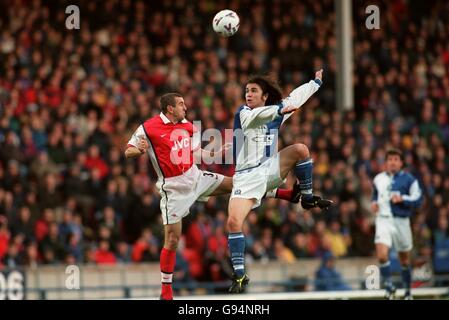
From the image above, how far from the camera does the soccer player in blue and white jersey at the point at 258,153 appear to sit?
42.1 feet

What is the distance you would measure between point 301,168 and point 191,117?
859cm

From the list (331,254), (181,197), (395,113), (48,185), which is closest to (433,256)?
(331,254)

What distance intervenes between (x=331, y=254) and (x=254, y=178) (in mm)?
8082

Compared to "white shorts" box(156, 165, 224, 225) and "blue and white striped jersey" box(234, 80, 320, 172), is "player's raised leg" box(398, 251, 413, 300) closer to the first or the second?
"blue and white striped jersey" box(234, 80, 320, 172)

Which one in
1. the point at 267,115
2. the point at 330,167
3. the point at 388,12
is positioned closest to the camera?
the point at 267,115

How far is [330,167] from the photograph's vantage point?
22844 mm

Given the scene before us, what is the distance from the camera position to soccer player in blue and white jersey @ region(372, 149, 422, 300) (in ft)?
53.1

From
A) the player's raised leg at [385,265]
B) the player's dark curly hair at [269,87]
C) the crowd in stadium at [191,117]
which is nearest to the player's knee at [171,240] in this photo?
the player's dark curly hair at [269,87]

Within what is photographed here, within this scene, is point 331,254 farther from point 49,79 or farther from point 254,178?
point 254,178

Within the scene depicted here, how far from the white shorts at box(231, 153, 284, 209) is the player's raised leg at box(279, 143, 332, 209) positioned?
0.33ft

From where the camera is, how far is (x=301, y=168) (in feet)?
44.0

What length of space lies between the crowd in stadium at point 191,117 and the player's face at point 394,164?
186 inches

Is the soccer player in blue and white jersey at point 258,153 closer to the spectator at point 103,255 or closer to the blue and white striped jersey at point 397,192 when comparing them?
the blue and white striped jersey at point 397,192

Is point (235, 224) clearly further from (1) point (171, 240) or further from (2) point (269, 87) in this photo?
(2) point (269, 87)
